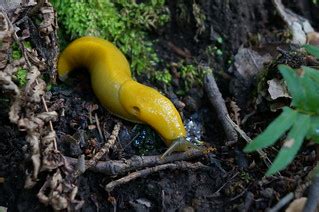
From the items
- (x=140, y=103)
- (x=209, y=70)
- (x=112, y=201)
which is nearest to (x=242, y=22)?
(x=209, y=70)

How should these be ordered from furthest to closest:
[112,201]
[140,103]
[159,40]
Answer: [159,40], [140,103], [112,201]

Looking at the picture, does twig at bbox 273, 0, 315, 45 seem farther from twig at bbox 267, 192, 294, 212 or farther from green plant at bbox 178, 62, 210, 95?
twig at bbox 267, 192, 294, 212

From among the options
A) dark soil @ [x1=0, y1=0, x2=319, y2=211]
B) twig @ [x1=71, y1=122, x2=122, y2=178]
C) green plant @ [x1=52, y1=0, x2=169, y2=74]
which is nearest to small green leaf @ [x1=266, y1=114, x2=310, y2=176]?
dark soil @ [x1=0, y1=0, x2=319, y2=211]

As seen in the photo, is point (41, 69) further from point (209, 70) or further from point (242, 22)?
point (242, 22)

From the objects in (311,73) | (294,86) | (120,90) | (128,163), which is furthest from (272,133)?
(120,90)

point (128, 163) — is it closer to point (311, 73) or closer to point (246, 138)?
point (246, 138)

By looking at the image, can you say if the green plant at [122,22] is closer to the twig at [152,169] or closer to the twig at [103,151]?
the twig at [103,151]

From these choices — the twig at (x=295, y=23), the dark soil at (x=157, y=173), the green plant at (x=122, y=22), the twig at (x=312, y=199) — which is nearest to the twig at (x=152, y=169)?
the dark soil at (x=157, y=173)
